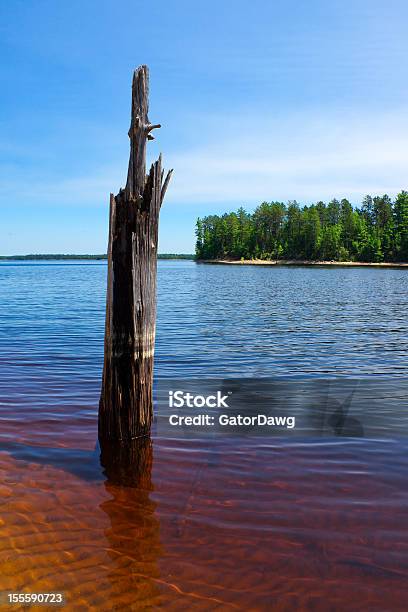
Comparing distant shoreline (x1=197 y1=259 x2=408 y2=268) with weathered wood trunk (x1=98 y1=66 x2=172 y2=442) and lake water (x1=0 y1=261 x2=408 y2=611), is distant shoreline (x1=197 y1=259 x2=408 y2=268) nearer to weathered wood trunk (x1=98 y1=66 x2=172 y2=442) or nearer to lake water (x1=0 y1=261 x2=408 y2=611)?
lake water (x1=0 y1=261 x2=408 y2=611)

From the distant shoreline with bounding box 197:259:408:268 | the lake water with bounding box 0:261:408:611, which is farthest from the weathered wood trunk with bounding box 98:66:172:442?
the distant shoreline with bounding box 197:259:408:268

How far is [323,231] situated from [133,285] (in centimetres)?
16368

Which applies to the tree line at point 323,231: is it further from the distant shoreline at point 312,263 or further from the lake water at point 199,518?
the lake water at point 199,518

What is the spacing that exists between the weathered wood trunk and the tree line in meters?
148

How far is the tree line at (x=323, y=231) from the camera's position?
14862cm

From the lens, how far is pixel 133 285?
7.03 metres

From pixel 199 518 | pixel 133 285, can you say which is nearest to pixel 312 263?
pixel 133 285

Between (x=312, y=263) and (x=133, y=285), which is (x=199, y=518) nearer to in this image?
(x=133, y=285)

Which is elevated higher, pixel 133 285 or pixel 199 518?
pixel 133 285

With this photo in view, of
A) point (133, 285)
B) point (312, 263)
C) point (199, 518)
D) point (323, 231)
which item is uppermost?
point (323, 231)

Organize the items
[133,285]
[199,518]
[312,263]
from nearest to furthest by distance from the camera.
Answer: [199,518], [133,285], [312,263]

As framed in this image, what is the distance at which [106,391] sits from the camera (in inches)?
292

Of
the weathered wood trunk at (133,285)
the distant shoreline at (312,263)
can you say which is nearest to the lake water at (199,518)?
the weathered wood trunk at (133,285)

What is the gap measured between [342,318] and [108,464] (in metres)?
22.8
